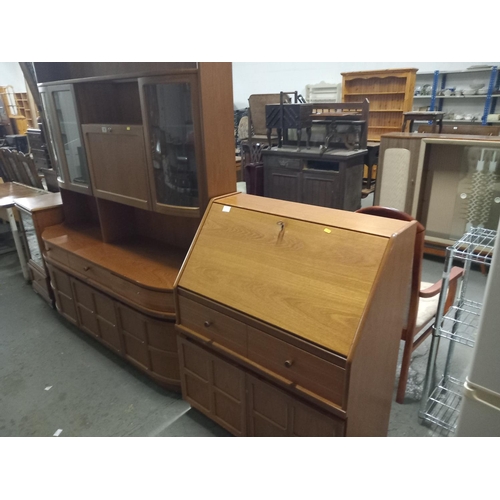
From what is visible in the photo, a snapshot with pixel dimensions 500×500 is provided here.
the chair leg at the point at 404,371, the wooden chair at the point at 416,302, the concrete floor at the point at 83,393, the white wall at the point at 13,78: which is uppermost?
the white wall at the point at 13,78

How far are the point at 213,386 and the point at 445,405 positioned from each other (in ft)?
3.86

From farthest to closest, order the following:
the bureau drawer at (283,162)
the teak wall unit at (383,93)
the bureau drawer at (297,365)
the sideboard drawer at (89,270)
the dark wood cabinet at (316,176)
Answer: the teak wall unit at (383,93)
the bureau drawer at (283,162)
the dark wood cabinet at (316,176)
the sideboard drawer at (89,270)
the bureau drawer at (297,365)

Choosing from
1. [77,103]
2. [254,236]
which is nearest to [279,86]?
[77,103]

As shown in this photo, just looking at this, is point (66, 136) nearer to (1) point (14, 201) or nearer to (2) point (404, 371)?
(1) point (14, 201)

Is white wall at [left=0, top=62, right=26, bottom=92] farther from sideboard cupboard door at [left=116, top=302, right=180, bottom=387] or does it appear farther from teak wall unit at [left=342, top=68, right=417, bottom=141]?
sideboard cupboard door at [left=116, top=302, right=180, bottom=387]

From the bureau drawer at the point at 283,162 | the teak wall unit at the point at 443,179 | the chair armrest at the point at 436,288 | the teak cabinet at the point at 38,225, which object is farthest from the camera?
the bureau drawer at the point at 283,162

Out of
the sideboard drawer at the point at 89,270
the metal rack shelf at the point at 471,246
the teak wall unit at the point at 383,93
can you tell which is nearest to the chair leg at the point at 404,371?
the metal rack shelf at the point at 471,246

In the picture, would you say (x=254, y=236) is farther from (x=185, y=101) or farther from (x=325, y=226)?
(x=185, y=101)

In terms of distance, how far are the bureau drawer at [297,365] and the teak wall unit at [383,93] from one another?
20.6 feet

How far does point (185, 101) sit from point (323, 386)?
1.45 meters

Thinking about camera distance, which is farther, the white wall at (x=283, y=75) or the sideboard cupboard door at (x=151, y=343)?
the white wall at (x=283, y=75)

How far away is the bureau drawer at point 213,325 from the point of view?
161 centimetres

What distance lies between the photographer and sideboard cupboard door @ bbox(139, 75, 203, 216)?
1.88 metres

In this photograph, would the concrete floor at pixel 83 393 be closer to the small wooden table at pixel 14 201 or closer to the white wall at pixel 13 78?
the small wooden table at pixel 14 201
